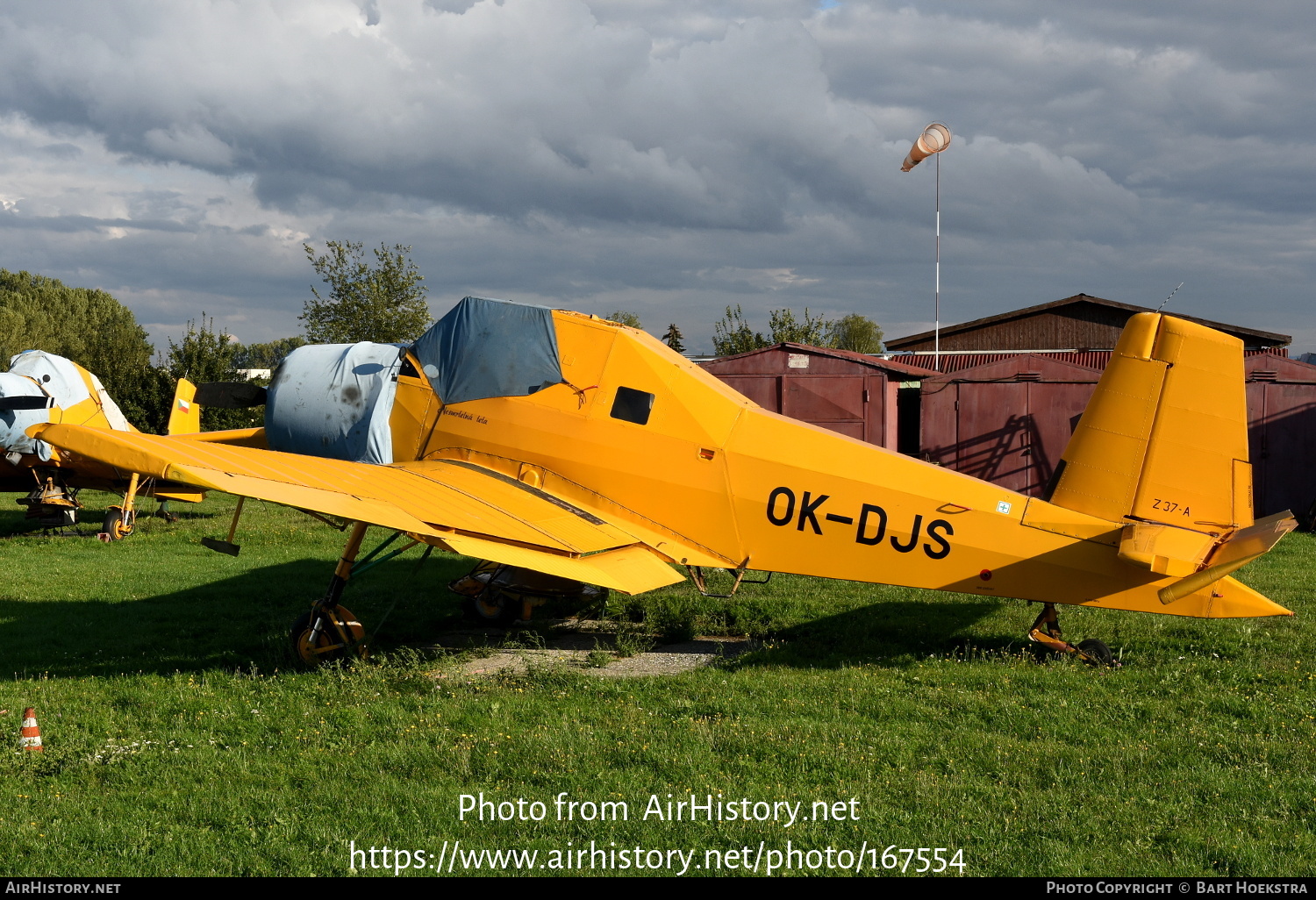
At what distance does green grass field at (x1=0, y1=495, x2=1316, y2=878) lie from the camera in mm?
4379

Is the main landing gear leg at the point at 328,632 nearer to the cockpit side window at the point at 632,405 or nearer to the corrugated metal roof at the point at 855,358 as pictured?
the cockpit side window at the point at 632,405

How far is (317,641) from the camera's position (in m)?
7.59

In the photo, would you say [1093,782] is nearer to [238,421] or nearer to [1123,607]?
[1123,607]

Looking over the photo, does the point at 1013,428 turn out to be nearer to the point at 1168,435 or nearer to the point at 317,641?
the point at 1168,435

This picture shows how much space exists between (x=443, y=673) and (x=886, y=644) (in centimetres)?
380

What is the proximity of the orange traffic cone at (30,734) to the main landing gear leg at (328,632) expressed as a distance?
6.73 feet

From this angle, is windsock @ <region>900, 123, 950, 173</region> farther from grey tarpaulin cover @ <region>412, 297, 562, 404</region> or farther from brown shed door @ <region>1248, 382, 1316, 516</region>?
grey tarpaulin cover @ <region>412, 297, 562, 404</region>

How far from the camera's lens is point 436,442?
8.31 metres

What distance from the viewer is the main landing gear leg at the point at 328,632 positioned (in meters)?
7.57

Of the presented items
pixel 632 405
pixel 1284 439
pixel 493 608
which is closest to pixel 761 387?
pixel 1284 439

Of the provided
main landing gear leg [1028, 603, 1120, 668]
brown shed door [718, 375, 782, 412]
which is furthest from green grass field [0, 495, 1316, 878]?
brown shed door [718, 375, 782, 412]

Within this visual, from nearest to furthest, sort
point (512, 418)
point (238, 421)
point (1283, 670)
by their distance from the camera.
→ point (1283, 670) → point (512, 418) → point (238, 421)

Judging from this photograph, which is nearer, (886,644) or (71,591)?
(886,644)

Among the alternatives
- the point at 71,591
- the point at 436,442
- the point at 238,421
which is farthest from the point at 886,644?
the point at 238,421
